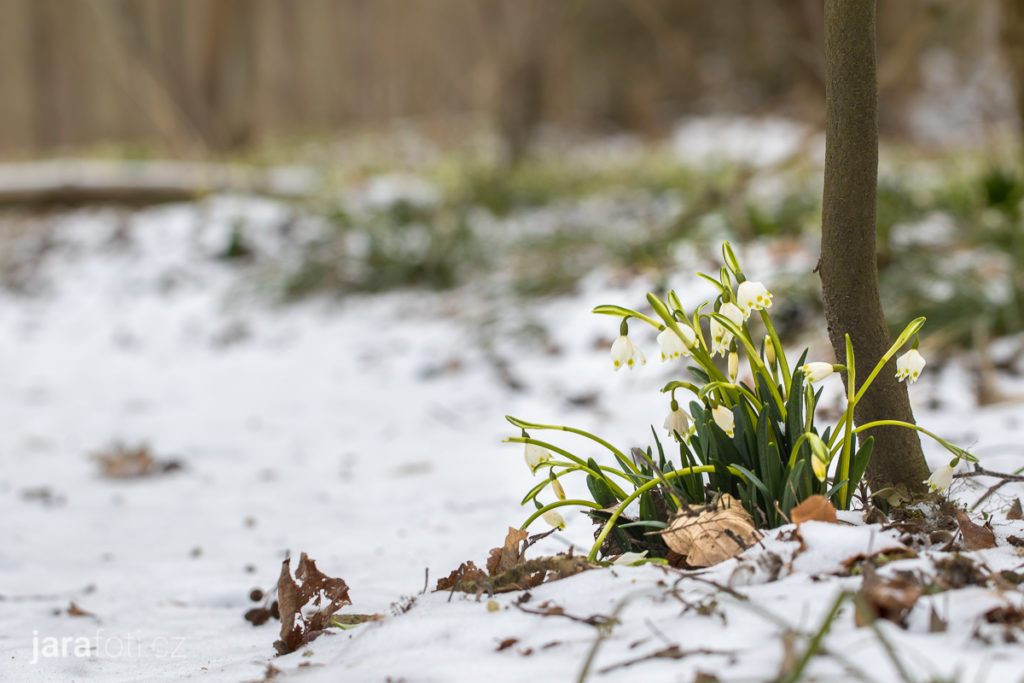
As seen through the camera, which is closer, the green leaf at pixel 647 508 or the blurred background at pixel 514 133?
the green leaf at pixel 647 508

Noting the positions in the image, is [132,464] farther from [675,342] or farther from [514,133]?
[514,133]

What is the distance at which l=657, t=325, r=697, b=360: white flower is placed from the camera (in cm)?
128

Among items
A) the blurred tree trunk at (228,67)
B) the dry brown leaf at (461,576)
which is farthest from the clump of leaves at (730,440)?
the blurred tree trunk at (228,67)

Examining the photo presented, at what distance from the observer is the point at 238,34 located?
842 cm

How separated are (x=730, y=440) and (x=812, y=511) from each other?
7.3 inches

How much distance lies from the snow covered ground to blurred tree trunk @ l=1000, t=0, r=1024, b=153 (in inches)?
66.1

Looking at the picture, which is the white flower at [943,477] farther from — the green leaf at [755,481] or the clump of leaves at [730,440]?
the green leaf at [755,481]

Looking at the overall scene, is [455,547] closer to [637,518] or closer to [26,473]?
[637,518]

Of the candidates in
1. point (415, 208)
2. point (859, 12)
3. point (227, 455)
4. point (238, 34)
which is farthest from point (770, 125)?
point (859, 12)

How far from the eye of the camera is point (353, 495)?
2551 mm

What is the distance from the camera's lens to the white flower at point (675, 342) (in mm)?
1277

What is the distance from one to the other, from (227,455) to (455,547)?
4.52 feet

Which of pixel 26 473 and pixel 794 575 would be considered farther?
pixel 26 473

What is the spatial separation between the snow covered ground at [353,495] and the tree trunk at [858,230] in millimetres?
166
